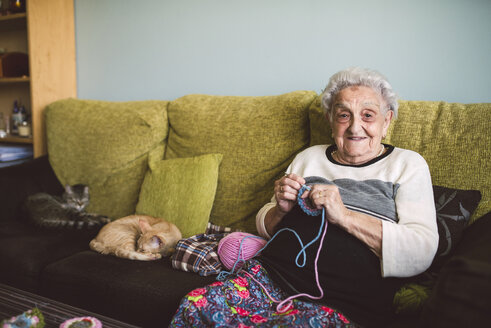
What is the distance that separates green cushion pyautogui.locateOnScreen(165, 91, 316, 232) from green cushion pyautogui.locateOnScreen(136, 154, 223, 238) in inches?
3.2

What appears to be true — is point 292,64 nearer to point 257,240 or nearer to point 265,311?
point 257,240

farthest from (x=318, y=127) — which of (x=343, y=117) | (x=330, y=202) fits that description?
(x=330, y=202)

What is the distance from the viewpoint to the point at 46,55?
2.47m

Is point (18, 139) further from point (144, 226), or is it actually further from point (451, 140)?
point (451, 140)

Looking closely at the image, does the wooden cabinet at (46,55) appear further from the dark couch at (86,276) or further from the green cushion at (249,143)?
the green cushion at (249,143)

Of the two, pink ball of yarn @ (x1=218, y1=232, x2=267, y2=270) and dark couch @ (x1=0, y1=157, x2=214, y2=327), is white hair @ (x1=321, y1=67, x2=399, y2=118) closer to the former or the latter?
pink ball of yarn @ (x1=218, y1=232, x2=267, y2=270)

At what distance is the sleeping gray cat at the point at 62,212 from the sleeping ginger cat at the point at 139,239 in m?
0.32

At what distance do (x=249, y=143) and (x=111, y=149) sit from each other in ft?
2.92

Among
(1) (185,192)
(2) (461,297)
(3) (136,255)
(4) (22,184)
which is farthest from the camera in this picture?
(4) (22,184)

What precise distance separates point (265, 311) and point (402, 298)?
41cm

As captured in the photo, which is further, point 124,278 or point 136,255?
point 136,255

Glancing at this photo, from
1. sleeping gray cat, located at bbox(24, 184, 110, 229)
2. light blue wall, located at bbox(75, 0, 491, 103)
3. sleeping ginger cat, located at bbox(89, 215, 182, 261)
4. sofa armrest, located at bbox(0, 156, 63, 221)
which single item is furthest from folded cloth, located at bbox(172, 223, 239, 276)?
sofa armrest, located at bbox(0, 156, 63, 221)

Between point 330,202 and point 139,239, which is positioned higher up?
point 330,202

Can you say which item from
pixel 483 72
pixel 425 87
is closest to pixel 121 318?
pixel 425 87
